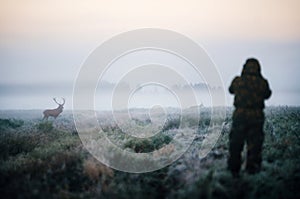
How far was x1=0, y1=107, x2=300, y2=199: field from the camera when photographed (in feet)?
31.4

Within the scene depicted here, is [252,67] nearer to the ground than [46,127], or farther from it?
farther from it

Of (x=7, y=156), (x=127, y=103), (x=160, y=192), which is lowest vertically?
(x=160, y=192)

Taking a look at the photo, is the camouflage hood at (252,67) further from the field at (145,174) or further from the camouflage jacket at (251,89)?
the field at (145,174)

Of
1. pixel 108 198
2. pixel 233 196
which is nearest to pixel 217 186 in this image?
pixel 233 196

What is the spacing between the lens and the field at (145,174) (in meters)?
9.56

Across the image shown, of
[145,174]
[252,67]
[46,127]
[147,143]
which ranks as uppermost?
[252,67]

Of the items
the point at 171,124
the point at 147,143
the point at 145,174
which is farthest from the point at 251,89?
the point at 171,124

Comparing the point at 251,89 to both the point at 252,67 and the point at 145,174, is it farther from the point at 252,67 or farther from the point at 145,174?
the point at 145,174

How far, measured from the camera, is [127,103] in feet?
64.3

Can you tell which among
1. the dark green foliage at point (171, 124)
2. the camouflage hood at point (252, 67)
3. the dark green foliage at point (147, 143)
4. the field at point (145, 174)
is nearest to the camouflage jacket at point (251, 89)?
the camouflage hood at point (252, 67)

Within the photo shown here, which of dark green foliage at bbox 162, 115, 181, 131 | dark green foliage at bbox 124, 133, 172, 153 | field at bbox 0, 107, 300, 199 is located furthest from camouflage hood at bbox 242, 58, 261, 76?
dark green foliage at bbox 162, 115, 181, 131

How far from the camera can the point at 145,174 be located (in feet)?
38.5

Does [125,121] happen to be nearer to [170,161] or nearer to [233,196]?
[170,161]

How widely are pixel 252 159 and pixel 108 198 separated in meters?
4.66
